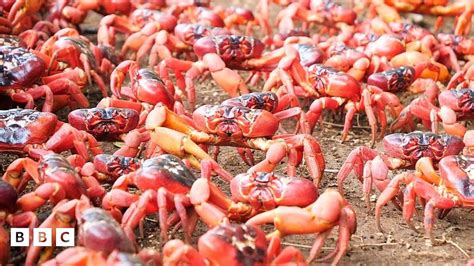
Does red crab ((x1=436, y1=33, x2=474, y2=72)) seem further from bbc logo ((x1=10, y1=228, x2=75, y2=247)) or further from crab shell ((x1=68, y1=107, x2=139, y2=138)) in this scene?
bbc logo ((x1=10, y1=228, x2=75, y2=247))

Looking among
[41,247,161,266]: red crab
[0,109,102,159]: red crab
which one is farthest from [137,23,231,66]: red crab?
[41,247,161,266]: red crab

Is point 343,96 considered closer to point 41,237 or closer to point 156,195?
point 156,195

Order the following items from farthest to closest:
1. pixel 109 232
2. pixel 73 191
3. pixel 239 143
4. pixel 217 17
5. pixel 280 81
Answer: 1. pixel 217 17
2. pixel 280 81
3. pixel 239 143
4. pixel 73 191
5. pixel 109 232

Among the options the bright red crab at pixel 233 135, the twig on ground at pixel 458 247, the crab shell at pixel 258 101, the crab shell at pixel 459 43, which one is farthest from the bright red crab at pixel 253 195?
the crab shell at pixel 459 43

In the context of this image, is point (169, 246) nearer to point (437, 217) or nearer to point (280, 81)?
point (437, 217)

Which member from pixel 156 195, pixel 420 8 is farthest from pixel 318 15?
pixel 156 195

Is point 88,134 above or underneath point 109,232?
underneath

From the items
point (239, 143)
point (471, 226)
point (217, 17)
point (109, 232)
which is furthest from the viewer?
point (217, 17)

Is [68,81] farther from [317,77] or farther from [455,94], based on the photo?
[455,94]

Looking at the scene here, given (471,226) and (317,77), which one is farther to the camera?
(317,77)

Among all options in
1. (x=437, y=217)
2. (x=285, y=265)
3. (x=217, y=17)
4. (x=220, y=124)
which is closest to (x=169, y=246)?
(x=285, y=265)
